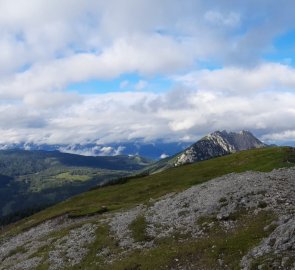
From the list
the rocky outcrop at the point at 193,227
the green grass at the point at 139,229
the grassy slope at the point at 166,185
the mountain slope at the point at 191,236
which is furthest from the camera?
the grassy slope at the point at 166,185

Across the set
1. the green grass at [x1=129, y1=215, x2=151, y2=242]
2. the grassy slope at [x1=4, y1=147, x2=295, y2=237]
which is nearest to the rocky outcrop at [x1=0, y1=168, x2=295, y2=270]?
the green grass at [x1=129, y1=215, x2=151, y2=242]

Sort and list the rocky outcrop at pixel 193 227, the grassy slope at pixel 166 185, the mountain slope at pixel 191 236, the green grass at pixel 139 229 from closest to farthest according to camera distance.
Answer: the rocky outcrop at pixel 193 227, the mountain slope at pixel 191 236, the green grass at pixel 139 229, the grassy slope at pixel 166 185

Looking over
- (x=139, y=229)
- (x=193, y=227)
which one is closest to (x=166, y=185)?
(x=139, y=229)

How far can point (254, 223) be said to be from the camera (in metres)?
50.4

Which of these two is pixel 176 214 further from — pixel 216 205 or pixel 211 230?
pixel 211 230

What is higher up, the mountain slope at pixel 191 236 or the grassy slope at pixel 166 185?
the grassy slope at pixel 166 185

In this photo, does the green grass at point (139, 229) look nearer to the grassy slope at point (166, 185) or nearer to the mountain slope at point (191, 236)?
the mountain slope at point (191, 236)

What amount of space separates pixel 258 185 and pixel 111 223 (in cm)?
2540

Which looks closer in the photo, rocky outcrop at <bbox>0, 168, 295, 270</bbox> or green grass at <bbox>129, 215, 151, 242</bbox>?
rocky outcrop at <bbox>0, 168, 295, 270</bbox>

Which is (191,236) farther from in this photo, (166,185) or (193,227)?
(166,185)

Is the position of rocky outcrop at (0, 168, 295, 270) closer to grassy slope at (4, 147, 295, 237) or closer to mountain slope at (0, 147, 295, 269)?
mountain slope at (0, 147, 295, 269)

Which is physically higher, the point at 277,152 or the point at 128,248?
the point at 277,152

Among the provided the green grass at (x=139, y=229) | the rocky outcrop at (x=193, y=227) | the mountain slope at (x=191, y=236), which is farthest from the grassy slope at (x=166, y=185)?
the green grass at (x=139, y=229)

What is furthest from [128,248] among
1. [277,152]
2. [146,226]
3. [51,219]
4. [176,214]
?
[277,152]
